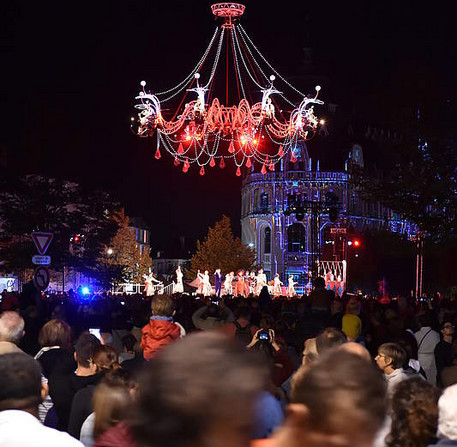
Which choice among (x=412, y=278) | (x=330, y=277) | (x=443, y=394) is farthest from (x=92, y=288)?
(x=443, y=394)

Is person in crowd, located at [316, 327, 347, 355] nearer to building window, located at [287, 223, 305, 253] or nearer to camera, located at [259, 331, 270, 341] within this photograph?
camera, located at [259, 331, 270, 341]

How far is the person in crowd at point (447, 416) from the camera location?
16.7 feet

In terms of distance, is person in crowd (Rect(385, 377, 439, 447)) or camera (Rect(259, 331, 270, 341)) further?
camera (Rect(259, 331, 270, 341))

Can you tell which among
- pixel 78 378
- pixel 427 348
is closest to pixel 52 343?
pixel 78 378

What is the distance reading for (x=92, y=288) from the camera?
50.3 metres

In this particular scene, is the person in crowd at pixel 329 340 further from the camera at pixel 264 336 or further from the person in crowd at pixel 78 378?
the camera at pixel 264 336

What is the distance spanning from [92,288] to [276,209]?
168 ft

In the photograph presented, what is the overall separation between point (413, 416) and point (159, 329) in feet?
12.6

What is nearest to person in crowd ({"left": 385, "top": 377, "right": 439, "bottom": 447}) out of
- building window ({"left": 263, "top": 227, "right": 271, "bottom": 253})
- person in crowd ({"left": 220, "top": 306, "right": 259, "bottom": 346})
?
person in crowd ({"left": 220, "top": 306, "right": 259, "bottom": 346})

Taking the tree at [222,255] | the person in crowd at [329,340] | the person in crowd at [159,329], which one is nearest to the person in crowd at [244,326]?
the person in crowd at [159,329]

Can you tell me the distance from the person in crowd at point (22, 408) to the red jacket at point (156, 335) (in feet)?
12.9

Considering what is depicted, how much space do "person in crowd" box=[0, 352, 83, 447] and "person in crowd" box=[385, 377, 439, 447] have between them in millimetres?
1768

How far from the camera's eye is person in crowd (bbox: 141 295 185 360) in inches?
342

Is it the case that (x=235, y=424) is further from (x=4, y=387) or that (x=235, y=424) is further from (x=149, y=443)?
(x=4, y=387)
